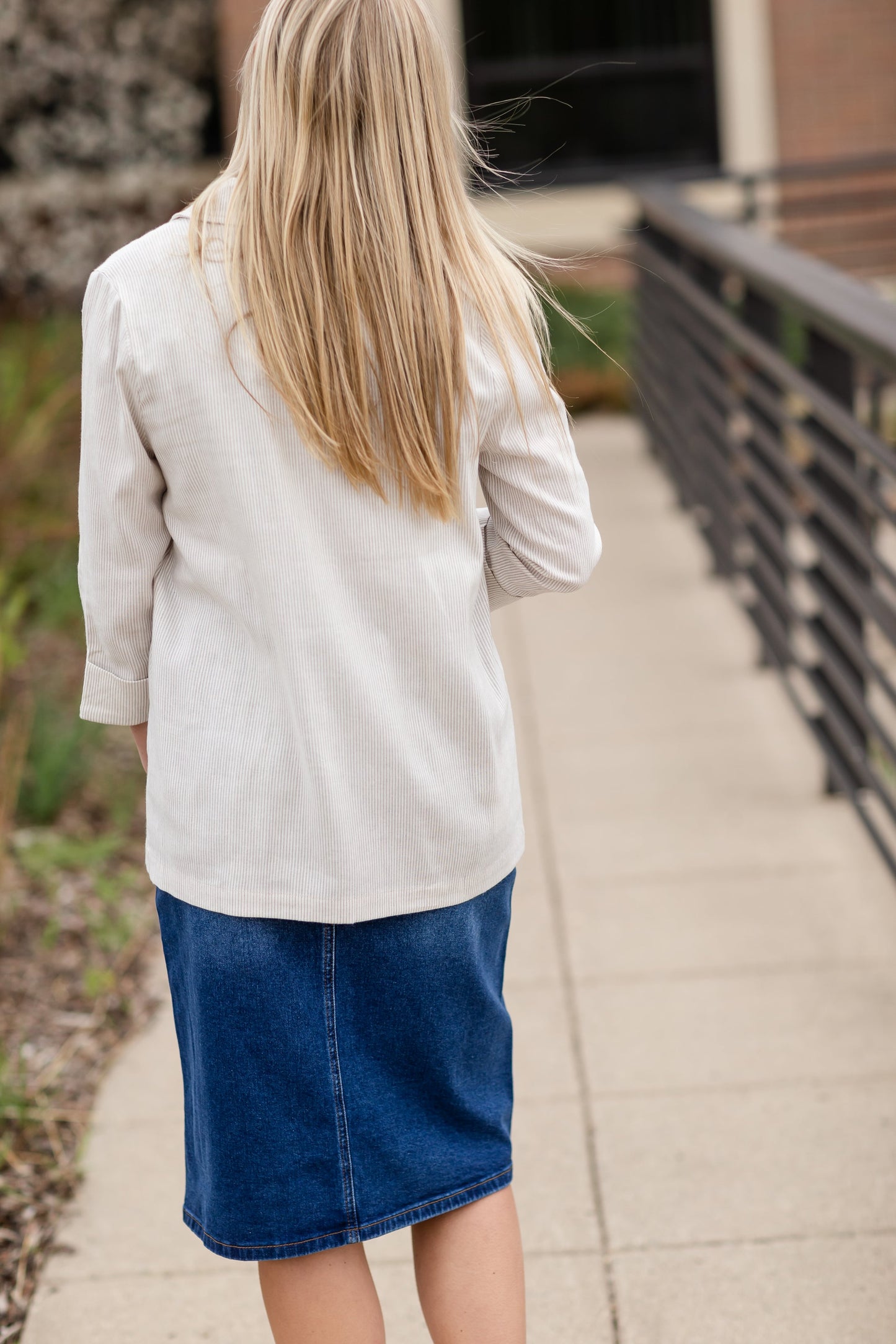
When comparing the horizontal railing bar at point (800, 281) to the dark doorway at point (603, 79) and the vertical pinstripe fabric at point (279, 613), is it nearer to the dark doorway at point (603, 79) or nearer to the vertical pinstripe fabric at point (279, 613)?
the vertical pinstripe fabric at point (279, 613)

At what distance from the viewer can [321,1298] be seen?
5.22 ft

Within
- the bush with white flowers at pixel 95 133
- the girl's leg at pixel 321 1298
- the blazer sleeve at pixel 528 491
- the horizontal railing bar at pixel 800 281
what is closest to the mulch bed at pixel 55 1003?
the girl's leg at pixel 321 1298

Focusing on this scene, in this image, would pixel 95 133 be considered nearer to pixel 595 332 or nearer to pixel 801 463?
pixel 595 332

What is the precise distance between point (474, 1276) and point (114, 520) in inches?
36.4

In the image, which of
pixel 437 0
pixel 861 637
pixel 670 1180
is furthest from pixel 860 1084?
pixel 437 0

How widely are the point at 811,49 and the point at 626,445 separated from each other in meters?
5.30

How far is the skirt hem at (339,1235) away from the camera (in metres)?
1.55

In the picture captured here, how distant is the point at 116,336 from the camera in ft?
4.51

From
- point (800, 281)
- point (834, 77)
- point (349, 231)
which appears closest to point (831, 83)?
point (834, 77)

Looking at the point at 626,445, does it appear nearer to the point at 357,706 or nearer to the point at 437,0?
the point at 437,0

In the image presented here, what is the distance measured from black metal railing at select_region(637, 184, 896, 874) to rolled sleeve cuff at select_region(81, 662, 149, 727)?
5.31 ft

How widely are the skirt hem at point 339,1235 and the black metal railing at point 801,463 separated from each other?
5.37 feet

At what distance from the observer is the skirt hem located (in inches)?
60.9

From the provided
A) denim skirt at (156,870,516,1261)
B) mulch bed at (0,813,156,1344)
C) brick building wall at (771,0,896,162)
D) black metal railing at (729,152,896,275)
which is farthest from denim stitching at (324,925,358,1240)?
brick building wall at (771,0,896,162)
